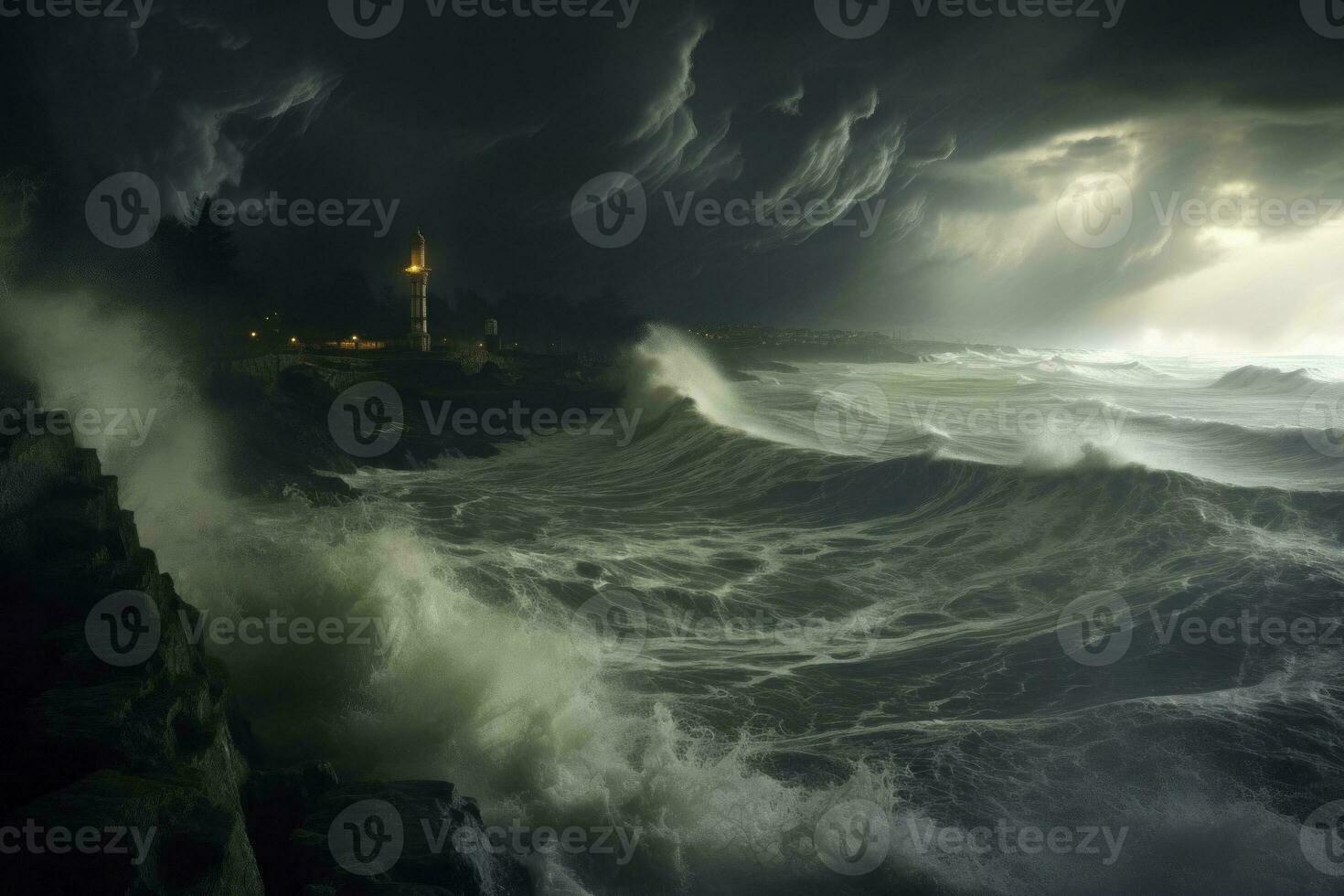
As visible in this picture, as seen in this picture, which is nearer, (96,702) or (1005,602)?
(96,702)

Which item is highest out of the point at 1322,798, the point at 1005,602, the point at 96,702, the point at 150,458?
the point at 150,458

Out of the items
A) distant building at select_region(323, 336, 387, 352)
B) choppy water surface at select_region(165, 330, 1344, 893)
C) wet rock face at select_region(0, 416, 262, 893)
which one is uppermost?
distant building at select_region(323, 336, 387, 352)

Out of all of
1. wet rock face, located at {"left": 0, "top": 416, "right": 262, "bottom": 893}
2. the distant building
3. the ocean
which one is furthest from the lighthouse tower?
wet rock face, located at {"left": 0, "top": 416, "right": 262, "bottom": 893}

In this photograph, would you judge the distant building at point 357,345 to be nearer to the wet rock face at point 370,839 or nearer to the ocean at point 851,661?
the ocean at point 851,661

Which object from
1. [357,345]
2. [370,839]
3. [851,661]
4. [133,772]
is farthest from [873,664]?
[357,345]

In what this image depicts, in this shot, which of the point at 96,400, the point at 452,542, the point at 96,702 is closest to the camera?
the point at 96,702

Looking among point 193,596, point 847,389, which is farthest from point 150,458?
point 847,389

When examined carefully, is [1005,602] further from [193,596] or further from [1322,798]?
[193,596]

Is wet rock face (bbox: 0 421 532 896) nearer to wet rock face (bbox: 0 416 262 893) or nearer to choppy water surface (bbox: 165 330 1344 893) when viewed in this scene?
wet rock face (bbox: 0 416 262 893)
